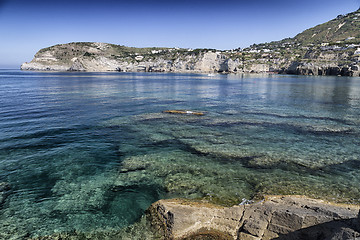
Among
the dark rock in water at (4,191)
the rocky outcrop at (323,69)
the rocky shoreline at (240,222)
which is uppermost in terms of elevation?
the rocky outcrop at (323,69)

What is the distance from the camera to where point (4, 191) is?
8352 millimetres

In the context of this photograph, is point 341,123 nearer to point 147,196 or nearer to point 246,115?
point 246,115

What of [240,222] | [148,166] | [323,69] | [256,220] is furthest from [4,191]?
[323,69]

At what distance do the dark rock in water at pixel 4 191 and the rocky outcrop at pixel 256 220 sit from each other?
5.98 meters

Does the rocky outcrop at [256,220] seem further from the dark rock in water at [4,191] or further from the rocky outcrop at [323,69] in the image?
the rocky outcrop at [323,69]

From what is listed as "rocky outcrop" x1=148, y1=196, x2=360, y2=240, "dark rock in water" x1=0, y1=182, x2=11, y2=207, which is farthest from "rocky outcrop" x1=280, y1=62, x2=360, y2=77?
"dark rock in water" x1=0, y1=182, x2=11, y2=207

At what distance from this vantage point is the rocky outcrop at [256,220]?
209 inches

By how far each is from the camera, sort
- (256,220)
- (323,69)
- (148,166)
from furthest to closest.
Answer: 1. (323,69)
2. (148,166)
3. (256,220)

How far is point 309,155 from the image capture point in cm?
1180

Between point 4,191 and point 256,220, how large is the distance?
989 cm

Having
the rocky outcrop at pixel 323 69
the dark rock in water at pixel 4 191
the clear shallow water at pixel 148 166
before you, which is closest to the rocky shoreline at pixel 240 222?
the clear shallow water at pixel 148 166

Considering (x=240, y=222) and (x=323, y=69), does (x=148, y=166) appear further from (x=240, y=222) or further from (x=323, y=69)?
(x=323, y=69)

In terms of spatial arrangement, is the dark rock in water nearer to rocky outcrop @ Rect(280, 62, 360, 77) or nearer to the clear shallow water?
the clear shallow water

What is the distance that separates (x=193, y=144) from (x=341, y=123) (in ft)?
49.9
